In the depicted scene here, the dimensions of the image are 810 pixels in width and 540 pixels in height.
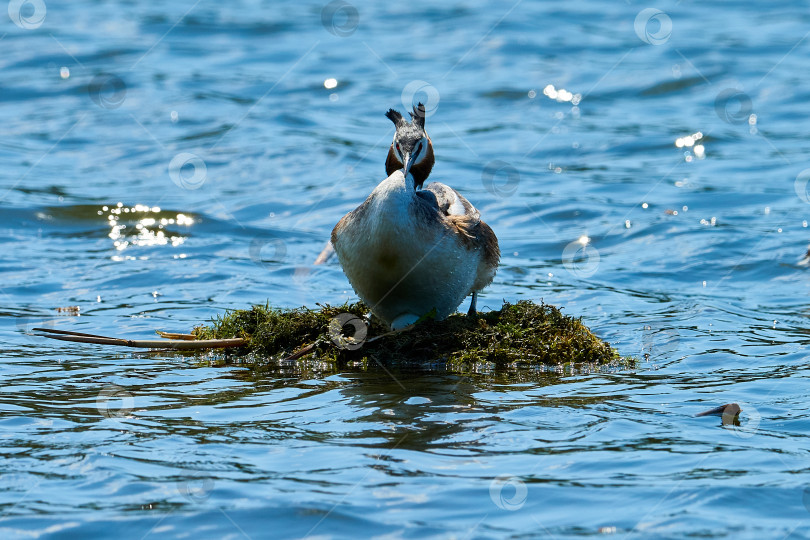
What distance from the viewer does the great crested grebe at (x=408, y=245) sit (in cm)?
805

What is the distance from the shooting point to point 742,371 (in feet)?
27.4

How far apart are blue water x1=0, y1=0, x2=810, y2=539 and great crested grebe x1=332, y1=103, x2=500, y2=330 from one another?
0.63 metres

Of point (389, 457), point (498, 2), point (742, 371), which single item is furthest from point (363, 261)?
point (498, 2)

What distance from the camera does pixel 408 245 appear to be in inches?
317

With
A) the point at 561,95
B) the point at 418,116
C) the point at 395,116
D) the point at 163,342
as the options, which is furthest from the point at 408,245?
the point at 561,95

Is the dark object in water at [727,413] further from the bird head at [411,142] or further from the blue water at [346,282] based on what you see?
the bird head at [411,142]

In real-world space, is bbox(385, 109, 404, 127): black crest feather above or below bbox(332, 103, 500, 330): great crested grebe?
above

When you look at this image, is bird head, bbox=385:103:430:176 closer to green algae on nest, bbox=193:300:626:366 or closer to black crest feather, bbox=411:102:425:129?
black crest feather, bbox=411:102:425:129

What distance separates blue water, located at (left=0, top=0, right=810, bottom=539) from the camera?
5.58m

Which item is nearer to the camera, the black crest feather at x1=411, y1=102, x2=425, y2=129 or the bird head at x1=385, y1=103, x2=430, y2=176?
the bird head at x1=385, y1=103, x2=430, y2=176

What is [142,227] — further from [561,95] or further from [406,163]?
[561,95]

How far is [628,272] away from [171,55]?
52.6 ft

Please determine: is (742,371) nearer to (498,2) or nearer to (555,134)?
(555,134)

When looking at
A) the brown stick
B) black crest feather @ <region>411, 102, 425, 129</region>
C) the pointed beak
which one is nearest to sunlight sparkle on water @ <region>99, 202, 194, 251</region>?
the brown stick
